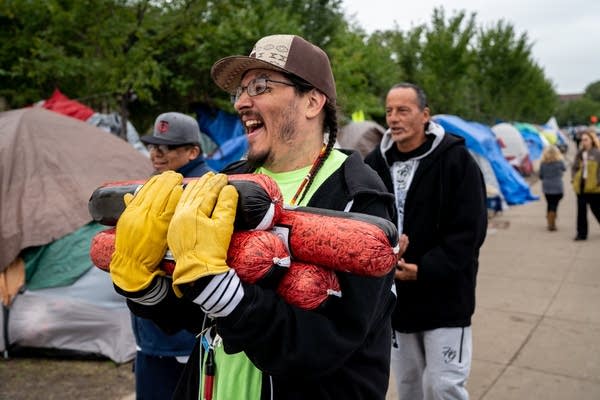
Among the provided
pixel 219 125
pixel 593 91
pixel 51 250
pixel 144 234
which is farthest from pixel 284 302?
pixel 593 91

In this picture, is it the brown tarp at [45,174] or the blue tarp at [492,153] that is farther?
the blue tarp at [492,153]

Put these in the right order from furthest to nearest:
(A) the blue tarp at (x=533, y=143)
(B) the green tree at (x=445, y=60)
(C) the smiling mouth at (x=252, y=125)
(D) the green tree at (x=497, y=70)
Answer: (D) the green tree at (x=497, y=70), (A) the blue tarp at (x=533, y=143), (B) the green tree at (x=445, y=60), (C) the smiling mouth at (x=252, y=125)

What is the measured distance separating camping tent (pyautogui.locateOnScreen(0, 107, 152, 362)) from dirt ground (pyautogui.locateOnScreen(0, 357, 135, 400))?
0.13m

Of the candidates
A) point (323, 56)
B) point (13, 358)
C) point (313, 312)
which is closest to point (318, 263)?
point (313, 312)

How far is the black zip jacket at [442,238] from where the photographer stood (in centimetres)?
299

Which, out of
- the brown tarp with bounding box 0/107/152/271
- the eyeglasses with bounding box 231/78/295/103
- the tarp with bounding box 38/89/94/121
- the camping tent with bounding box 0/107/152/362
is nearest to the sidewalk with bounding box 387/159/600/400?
the camping tent with bounding box 0/107/152/362

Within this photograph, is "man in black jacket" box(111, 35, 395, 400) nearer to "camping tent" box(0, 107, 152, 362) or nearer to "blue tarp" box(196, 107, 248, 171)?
"camping tent" box(0, 107, 152, 362)

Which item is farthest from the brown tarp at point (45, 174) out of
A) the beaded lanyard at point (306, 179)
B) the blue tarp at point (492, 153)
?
the blue tarp at point (492, 153)

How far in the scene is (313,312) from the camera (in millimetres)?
1466

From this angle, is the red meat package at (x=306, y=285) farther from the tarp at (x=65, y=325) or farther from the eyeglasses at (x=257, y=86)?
the tarp at (x=65, y=325)

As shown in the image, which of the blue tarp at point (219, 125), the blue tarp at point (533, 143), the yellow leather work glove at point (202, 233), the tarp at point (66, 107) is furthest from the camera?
the blue tarp at point (533, 143)

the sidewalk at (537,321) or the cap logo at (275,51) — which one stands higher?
the cap logo at (275,51)

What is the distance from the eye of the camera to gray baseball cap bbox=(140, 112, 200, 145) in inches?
147

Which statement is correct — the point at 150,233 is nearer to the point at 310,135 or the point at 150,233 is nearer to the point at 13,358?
the point at 310,135
